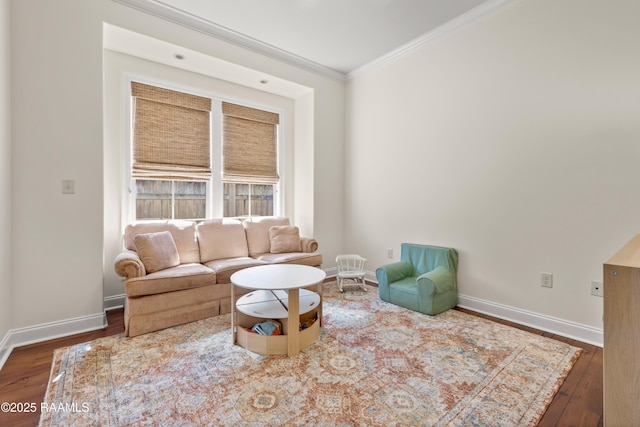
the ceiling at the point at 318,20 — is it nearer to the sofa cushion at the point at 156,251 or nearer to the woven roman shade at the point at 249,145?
the woven roman shade at the point at 249,145

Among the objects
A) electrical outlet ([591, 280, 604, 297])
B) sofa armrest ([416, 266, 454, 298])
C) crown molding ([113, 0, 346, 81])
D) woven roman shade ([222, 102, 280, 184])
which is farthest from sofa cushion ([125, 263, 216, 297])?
electrical outlet ([591, 280, 604, 297])

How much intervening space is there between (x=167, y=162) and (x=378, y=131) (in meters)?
2.75

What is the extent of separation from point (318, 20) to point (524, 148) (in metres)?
2.43

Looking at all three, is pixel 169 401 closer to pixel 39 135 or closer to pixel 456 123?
pixel 39 135

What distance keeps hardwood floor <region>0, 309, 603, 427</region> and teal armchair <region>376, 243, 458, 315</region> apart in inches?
35.8

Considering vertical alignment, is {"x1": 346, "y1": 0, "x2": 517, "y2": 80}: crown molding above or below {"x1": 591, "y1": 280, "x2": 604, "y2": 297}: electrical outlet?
above

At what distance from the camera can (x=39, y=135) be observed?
7.91ft

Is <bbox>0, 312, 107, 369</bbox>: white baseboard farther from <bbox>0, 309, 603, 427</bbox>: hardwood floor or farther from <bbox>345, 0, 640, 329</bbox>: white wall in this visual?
<bbox>345, 0, 640, 329</bbox>: white wall

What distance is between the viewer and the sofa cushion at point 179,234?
10.0ft

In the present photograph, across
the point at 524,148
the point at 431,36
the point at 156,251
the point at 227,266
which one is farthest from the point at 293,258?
the point at 431,36

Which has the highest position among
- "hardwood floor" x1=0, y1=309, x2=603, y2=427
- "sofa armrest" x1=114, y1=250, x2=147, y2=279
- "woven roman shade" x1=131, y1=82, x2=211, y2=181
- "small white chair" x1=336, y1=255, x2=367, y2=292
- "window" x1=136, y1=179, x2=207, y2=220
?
"woven roman shade" x1=131, y1=82, x2=211, y2=181

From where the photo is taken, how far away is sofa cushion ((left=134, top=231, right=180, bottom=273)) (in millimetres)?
2713

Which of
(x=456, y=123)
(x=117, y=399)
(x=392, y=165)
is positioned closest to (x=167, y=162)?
(x=117, y=399)

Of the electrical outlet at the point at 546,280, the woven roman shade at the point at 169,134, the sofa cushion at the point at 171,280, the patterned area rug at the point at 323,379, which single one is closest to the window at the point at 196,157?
the woven roman shade at the point at 169,134
